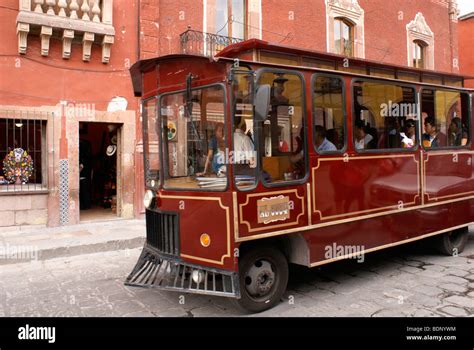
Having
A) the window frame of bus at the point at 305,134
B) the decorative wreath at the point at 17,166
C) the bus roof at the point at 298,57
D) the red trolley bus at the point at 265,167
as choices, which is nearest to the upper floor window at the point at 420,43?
the bus roof at the point at 298,57

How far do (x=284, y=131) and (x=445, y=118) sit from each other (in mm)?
3632

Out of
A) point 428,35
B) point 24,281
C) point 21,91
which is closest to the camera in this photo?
point 24,281

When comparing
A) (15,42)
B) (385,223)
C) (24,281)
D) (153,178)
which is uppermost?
(15,42)

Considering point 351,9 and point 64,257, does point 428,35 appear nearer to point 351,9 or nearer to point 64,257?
point 351,9

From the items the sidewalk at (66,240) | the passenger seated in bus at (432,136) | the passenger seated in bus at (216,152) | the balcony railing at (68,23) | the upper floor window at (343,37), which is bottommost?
the sidewalk at (66,240)

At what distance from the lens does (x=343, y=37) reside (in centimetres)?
1554

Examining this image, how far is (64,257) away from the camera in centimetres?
784

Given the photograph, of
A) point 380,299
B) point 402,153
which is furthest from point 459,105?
point 380,299

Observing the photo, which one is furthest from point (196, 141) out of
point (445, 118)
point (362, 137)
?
point (445, 118)

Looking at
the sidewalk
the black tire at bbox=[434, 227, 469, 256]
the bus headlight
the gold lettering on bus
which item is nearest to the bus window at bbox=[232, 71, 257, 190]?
the gold lettering on bus

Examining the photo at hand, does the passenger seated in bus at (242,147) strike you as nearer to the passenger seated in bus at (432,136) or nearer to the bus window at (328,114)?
the bus window at (328,114)

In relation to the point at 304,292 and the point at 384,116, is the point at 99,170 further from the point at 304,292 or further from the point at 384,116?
the point at 384,116

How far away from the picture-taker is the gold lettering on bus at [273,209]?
442 cm

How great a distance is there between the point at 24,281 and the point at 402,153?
19.4 feet
